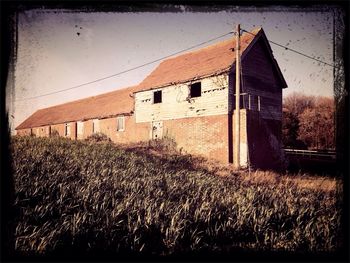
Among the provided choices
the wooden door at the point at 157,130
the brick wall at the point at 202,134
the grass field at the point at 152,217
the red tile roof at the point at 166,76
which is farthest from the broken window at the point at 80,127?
the grass field at the point at 152,217

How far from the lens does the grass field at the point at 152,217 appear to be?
4.33m

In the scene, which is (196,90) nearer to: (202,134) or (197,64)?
(197,64)

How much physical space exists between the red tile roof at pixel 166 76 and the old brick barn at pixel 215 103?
0.09 meters

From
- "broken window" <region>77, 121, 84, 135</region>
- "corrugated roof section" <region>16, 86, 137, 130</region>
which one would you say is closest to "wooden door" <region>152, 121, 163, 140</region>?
"corrugated roof section" <region>16, 86, 137, 130</region>

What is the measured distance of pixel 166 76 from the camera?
60.0 ft

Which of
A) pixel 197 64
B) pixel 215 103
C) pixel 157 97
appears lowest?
pixel 215 103

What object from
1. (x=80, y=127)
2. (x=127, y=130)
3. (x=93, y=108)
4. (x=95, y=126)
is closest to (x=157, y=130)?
(x=127, y=130)

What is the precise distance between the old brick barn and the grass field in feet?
19.6

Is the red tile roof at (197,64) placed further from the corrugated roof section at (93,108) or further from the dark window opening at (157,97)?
the corrugated roof section at (93,108)

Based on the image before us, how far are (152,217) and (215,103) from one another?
10301 mm

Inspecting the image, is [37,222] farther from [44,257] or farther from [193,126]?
[193,126]

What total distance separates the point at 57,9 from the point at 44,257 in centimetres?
425

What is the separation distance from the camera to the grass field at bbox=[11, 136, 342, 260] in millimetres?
4326

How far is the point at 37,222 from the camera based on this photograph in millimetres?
4750
